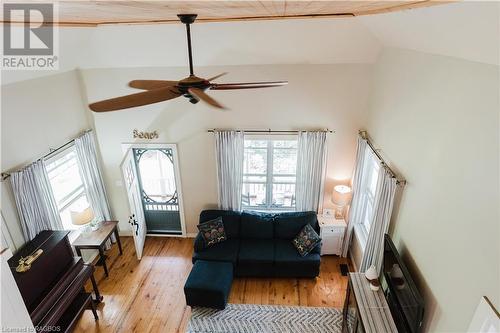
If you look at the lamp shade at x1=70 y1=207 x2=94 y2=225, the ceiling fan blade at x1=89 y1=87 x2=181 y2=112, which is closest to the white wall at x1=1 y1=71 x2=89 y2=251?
the lamp shade at x1=70 y1=207 x2=94 y2=225

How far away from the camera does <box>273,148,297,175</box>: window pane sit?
527 cm

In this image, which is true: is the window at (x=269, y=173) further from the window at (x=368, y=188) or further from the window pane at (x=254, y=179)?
the window at (x=368, y=188)

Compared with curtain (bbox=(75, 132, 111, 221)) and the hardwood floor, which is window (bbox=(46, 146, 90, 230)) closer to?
curtain (bbox=(75, 132, 111, 221))

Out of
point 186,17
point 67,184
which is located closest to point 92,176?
point 67,184

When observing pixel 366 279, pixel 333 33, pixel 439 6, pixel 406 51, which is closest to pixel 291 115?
pixel 333 33

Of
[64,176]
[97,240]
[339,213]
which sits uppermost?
[64,176]

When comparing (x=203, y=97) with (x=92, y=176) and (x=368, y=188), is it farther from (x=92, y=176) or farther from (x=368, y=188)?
(x=92, y=176)

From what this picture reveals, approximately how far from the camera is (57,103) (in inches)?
174

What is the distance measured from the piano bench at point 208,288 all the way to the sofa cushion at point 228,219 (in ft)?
2.78

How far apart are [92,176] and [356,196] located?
14.3 ft

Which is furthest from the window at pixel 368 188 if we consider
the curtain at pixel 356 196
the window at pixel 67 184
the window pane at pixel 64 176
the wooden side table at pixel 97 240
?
the window pane at pixel 64 176

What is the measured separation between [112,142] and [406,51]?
4668 millimetres

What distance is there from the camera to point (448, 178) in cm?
252

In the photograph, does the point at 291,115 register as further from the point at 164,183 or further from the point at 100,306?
the point at 100,306
